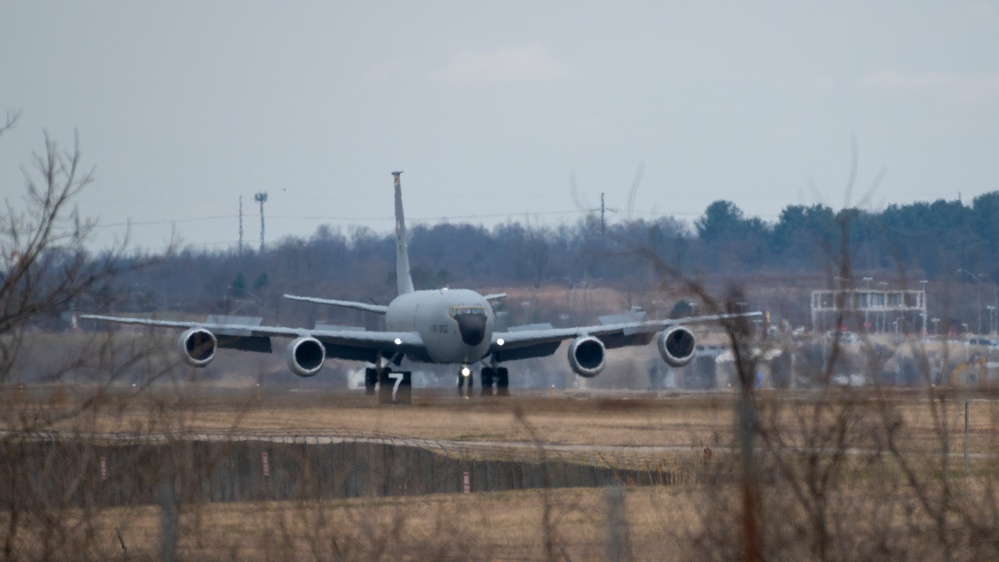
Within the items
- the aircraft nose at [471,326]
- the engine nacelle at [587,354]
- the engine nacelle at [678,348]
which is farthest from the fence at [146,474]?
the engine nacelle at [587,354]

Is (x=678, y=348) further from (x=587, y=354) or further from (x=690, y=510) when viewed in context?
(x=690, y=510)

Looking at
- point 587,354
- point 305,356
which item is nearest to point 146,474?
point 305,356

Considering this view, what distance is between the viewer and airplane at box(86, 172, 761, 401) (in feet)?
113

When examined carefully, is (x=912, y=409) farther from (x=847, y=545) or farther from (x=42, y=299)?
(x=42, y=299)

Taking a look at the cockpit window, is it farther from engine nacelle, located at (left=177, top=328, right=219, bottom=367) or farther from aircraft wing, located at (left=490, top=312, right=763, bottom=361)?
engine nacelle, located at (left=177, top=328, right=219, bottom=367)

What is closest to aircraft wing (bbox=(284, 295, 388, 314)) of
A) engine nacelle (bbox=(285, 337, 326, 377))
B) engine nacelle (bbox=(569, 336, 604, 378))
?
engine nacelle (bbox=(285, 337, 326, 377))

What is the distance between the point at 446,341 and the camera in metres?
35.3

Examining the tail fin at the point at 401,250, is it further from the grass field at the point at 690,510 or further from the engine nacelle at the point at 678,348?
the grass field at the point at 690,510

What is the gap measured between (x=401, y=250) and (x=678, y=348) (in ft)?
43.2

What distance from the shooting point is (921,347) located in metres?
7.14

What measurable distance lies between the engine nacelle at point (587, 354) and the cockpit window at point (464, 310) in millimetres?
2782

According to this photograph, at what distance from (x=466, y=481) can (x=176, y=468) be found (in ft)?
29.7

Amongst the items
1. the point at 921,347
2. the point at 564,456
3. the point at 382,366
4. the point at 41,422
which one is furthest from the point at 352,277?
the point at 921,347

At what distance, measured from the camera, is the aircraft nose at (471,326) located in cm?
3438
